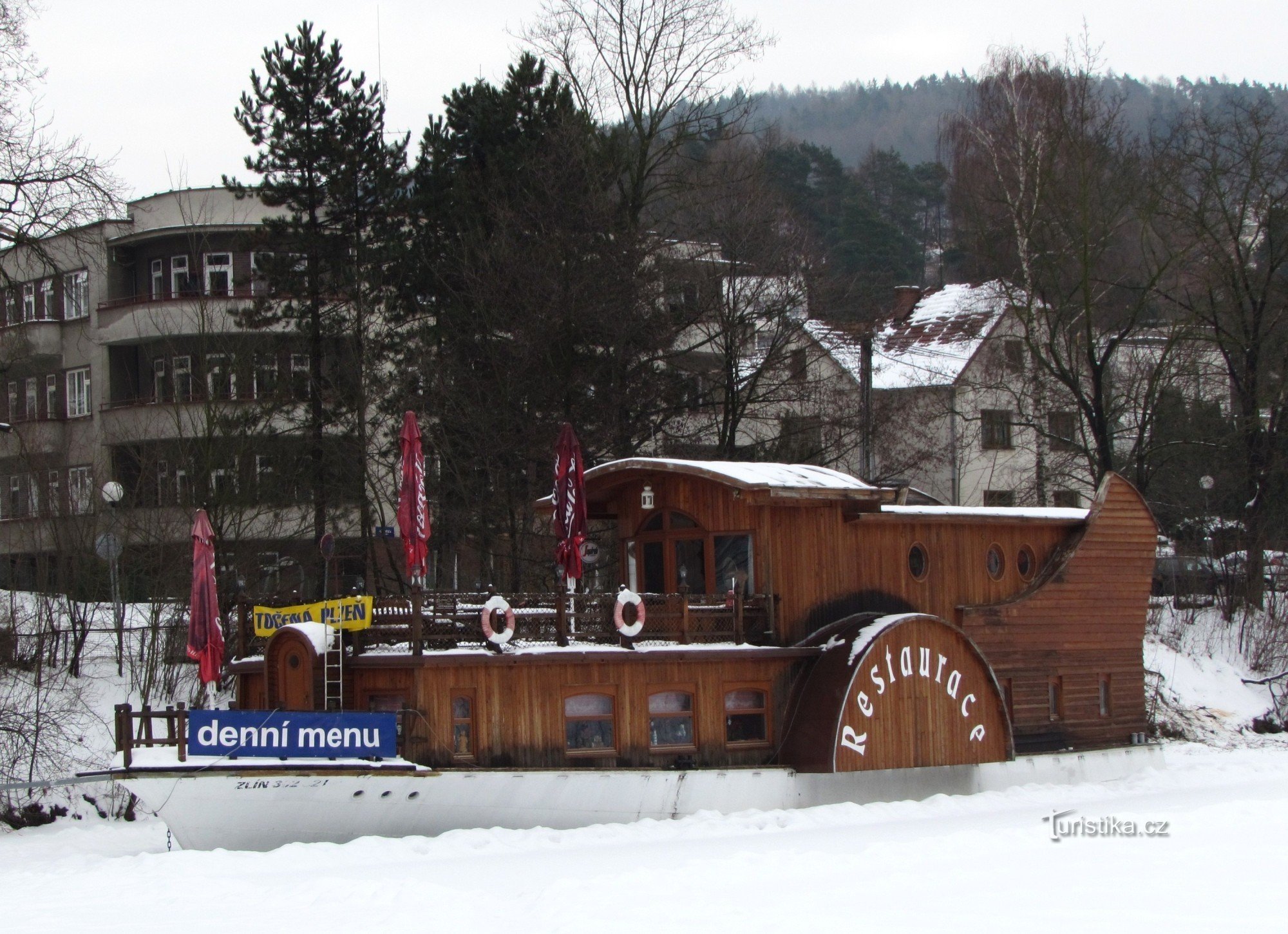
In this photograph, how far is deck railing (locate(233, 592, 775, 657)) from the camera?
16.8 m

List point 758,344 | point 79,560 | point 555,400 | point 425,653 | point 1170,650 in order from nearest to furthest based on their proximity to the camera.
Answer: point 425,653
point 79,560
point 555,400
point 1170,650
point 758,344

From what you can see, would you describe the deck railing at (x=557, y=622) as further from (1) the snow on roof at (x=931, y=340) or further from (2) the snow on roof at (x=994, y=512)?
(1) the snow on roof at (x=931, y=340)

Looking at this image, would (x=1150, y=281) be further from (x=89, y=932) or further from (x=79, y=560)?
(x=89, y=932)

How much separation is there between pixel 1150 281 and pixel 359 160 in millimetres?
17830

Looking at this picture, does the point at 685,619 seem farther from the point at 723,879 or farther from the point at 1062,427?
the point at 1062,427

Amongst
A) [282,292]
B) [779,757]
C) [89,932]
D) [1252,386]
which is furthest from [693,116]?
[89,932]

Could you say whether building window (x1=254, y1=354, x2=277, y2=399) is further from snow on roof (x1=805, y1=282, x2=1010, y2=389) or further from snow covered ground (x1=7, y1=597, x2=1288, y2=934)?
snow on roof (x1=805, y1=282, x2=1010, y2=389)

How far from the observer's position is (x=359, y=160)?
1218 inches

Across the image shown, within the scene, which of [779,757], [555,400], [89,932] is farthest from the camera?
[555,400]

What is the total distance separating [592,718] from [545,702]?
2.22 feet

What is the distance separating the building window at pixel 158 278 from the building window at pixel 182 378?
617cm

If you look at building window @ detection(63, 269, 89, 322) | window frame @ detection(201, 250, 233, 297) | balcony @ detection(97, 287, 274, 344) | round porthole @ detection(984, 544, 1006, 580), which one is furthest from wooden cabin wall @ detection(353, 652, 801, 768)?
building window @ detection(63, 269, 89, 322)

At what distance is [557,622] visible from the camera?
1730cm

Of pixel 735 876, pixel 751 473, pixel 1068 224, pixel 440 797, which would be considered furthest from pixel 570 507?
pixel 1068 224
